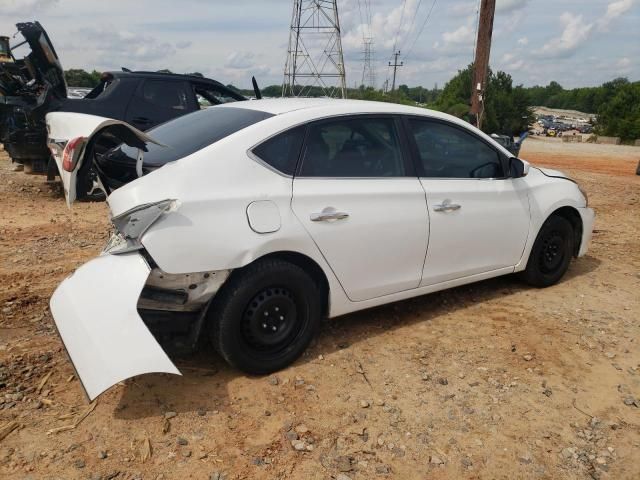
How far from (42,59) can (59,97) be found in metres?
0.65

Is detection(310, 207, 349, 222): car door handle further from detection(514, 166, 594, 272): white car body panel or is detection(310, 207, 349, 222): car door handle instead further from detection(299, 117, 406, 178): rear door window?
detection(514, 166, 594, 272): white car body panel

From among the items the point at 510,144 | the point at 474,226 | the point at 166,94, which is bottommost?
the point at 474,226

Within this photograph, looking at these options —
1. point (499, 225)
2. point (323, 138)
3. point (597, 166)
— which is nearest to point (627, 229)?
point (499, 225)

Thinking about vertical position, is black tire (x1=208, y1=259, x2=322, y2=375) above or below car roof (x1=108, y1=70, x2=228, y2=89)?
below

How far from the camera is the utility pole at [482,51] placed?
41.4ft

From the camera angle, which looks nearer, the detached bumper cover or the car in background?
the detached bumper cover

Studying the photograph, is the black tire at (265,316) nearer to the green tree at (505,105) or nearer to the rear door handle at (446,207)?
the rear door handle at (446,207)

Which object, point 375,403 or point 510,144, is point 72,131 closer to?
point 375,403

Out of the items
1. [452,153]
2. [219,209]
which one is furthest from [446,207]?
[219,209]

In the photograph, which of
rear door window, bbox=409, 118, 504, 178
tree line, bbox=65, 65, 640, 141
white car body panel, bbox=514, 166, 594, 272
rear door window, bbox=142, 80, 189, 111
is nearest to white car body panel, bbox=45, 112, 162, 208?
rear door window, bbox=409, 118, 504, 178

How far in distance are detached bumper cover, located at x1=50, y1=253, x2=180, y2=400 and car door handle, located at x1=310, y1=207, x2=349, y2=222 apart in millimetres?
1024

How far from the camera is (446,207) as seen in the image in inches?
152

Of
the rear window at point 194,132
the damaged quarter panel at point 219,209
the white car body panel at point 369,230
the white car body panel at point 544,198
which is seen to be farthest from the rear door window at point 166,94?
the white car body panel at point 544,198

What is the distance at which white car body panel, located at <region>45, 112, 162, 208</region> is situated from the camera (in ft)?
9.71
